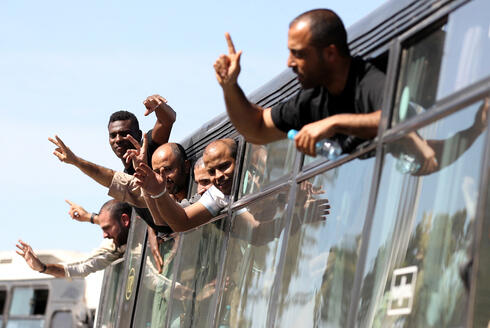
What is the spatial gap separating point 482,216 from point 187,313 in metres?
4.27

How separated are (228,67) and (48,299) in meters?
15.5

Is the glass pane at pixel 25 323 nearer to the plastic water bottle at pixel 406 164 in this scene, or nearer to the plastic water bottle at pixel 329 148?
the plastic water bottle at pixel 329 148

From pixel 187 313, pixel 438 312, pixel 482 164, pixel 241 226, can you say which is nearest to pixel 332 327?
pixel 438 312

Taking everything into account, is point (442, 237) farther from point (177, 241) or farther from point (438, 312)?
point (177, 241)

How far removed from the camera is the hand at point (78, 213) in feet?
38.6

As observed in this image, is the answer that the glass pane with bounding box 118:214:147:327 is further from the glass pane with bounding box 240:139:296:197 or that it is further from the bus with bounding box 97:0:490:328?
the bus with bounding box 97:0:490:328

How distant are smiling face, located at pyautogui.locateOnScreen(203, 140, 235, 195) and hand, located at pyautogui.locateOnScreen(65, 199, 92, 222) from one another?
456 centimetres

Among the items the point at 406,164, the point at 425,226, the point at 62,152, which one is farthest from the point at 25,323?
the point at 425,226

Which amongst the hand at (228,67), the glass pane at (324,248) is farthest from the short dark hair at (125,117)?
the hand at (228,67)

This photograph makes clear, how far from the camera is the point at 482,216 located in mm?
4023

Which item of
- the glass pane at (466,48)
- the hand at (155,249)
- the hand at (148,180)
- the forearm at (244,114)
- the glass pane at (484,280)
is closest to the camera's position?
the glass pane at (484,280)

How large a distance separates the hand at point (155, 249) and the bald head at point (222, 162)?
2130mm

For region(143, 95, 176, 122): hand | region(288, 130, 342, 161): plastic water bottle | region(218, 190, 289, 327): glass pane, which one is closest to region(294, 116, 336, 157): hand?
region(288, 130, 342, 161): plastic water bottle

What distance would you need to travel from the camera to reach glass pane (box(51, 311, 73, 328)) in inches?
774
